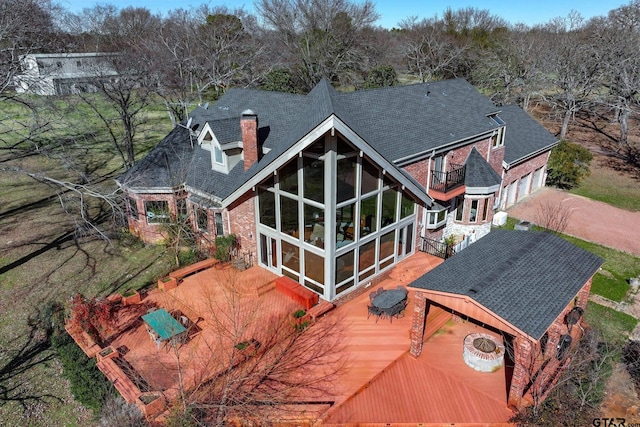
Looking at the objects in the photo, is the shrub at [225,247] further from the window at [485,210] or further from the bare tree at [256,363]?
the window at [485,210]

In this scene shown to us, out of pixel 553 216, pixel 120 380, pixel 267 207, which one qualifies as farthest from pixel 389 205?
pixel 553 216

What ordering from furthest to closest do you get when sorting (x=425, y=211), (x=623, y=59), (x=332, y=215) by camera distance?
1. (x=623, y=59)
2. (x=425, y=211)
3. (x=332, y=215)

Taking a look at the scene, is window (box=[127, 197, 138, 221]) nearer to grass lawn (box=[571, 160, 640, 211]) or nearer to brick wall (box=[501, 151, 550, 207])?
brick wall (box=[501, 151, 550, 207])

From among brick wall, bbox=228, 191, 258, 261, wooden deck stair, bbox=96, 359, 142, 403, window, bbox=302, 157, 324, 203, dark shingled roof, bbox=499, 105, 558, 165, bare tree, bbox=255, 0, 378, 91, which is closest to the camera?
wooden deck stair, bbox=96, 359, 142, 403

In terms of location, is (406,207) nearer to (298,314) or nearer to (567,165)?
(298,314)

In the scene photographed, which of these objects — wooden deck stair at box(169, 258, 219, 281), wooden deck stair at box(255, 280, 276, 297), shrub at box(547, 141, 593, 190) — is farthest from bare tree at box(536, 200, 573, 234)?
wooden deck stair at box(169, 258, 219, 281)

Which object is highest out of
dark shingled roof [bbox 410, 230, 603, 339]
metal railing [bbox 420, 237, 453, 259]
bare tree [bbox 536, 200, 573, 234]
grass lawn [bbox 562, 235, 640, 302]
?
dark shingled roof [bbox 410, 230, 603, 339]

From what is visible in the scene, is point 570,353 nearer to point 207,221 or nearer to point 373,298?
point 373,298
